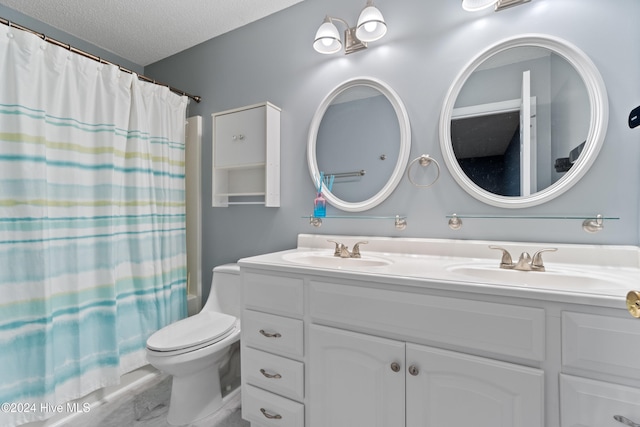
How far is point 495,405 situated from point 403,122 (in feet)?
3.99

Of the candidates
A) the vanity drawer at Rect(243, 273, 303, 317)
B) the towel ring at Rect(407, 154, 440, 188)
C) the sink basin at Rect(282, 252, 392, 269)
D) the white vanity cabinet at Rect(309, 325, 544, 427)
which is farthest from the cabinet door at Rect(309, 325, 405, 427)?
the towel ring at Rect(407, 154, 440, 188)

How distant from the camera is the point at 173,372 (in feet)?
4.58

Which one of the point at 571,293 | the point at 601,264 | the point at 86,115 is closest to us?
the point at 571,293

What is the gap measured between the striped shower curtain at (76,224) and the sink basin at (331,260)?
108 centimetres

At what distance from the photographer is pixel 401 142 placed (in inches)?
57.9

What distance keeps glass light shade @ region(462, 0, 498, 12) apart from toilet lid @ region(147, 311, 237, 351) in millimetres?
1958

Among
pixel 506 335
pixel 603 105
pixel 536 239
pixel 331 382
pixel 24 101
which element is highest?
pixel 24 101

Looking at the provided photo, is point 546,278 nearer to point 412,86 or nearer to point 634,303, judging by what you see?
point 634,303

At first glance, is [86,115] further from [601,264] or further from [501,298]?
[601,264]

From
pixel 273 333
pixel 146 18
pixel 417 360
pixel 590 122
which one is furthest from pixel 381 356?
pixel 146 18

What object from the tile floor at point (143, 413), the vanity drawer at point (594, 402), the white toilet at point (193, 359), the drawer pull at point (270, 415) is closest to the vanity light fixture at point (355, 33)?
the vanity drawer at point (594, 402)

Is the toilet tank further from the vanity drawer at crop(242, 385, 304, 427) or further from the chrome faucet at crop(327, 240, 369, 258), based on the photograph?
the chrome faucet at crop(327, 240, 369, 258)

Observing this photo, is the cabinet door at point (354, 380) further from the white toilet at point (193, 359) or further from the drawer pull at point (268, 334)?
the white toilet at point (193, 359)

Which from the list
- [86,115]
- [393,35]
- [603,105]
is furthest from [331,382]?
[86,115]
